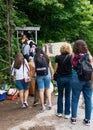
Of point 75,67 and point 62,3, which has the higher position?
point 62,3

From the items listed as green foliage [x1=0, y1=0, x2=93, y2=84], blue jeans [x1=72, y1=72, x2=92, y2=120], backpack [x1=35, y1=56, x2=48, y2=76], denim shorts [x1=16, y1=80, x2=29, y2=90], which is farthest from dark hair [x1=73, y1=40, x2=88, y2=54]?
green foliage [x1=0, y1=0, x2=93, y2=84]

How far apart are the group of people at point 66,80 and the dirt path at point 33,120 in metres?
0.19

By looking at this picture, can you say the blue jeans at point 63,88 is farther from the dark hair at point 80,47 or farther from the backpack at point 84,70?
the dark hair at point 80,47

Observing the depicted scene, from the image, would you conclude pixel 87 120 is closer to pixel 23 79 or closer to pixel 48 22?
pixel 23 79

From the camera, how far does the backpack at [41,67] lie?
843cm

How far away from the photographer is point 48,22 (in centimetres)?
1702

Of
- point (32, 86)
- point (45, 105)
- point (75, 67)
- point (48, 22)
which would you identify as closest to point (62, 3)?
point (48, 22)

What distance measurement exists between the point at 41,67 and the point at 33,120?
1.42 m

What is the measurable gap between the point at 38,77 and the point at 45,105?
107cm

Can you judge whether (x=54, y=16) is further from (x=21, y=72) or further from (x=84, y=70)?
(x=84, y=70)

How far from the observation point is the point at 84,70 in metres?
7.13

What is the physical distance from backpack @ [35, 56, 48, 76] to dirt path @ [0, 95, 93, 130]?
40.0 inches

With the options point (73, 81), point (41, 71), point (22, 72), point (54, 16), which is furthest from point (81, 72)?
point (54, 16)

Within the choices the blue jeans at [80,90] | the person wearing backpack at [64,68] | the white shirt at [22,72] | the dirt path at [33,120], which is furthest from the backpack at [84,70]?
the white shirt at [22,72]
